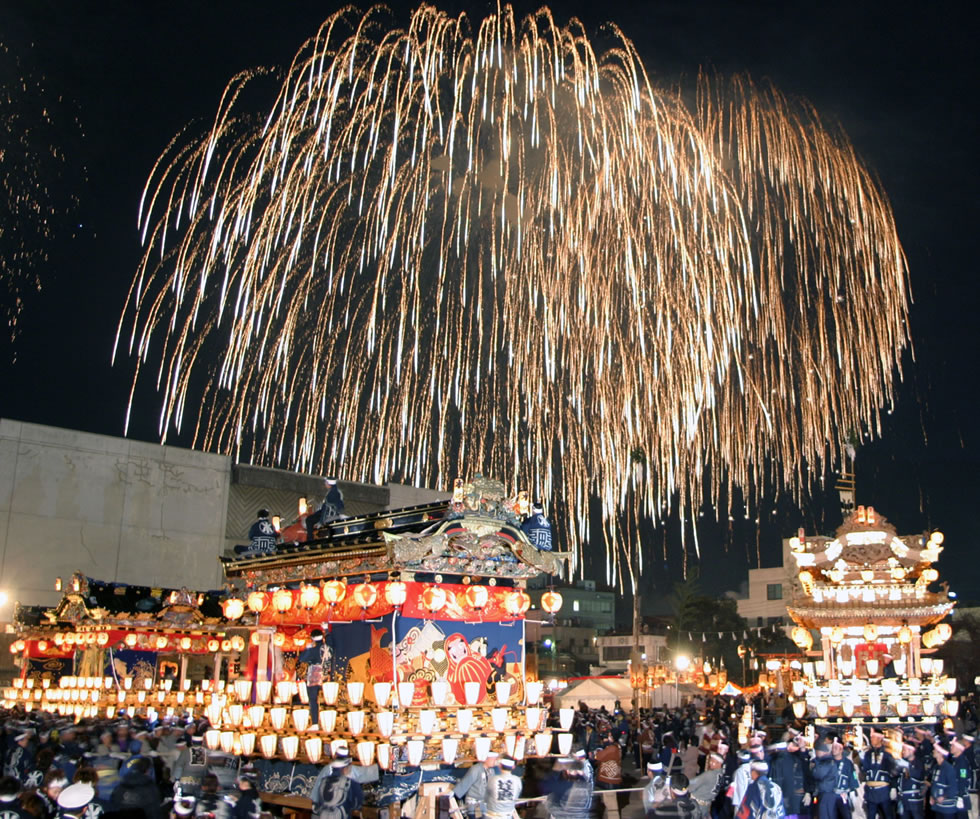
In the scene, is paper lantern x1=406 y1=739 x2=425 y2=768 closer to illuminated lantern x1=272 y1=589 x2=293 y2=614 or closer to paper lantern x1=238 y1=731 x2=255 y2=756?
paper lantern x1=238 y1=731 x2=255 y2=756

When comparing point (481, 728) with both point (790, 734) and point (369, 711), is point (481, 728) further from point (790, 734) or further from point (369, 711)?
point (790, 734)

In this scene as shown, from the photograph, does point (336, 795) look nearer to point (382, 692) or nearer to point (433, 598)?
point (382, 692)

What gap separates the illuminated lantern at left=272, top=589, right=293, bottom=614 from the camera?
15.7 meters

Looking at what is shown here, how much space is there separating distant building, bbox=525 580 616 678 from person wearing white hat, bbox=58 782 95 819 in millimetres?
38767

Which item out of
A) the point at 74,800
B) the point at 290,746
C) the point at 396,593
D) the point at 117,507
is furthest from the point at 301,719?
the point at 117,507

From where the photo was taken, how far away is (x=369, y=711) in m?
13.2

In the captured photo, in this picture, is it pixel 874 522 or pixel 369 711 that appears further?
pixel 874 522

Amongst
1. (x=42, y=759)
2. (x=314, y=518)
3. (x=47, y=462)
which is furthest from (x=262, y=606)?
(x=47, y=462)

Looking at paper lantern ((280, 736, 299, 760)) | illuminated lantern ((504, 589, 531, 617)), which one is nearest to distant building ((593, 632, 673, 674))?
illuminated lantern ((504, 589, 531, 617))

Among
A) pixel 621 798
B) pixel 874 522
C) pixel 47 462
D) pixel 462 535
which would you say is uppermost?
pixel 47 462

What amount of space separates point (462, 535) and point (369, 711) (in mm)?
2922

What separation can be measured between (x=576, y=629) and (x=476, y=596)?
187ft

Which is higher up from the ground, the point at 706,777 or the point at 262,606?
the point at 262,606

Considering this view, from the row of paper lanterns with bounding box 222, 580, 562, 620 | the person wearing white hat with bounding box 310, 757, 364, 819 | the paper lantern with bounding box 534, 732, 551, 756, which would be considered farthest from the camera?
the paper lantern with bounding box 534, 732, 551, 756
